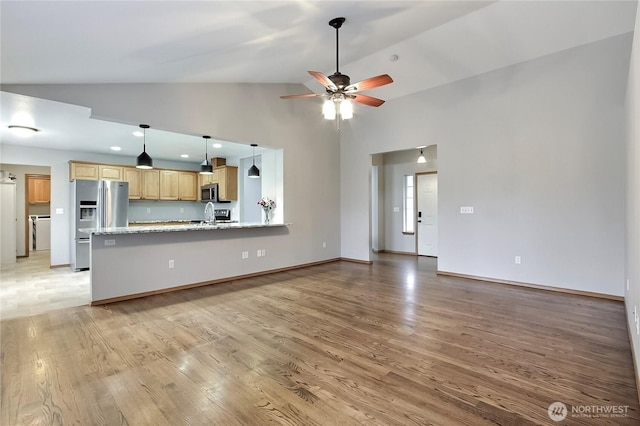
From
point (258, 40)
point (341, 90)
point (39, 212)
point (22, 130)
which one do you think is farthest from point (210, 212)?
point (39, 212)

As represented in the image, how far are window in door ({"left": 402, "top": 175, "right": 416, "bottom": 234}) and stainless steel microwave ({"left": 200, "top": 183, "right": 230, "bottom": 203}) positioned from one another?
492 centimetres

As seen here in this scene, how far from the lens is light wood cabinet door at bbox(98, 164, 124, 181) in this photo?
6.99 m

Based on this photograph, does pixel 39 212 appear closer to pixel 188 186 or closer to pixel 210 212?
pixel 188 186

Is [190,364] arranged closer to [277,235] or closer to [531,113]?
[277,235]

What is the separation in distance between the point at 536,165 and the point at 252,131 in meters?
4.65

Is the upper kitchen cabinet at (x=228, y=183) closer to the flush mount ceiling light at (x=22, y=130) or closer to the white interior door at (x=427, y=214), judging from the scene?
the flush mount ceiling light at (x=22, y=130)

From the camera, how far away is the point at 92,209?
6.42 m

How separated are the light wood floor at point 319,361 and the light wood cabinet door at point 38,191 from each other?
783 centimetres

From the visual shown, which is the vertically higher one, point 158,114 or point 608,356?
point 158,114

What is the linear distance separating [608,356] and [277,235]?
4.78 m

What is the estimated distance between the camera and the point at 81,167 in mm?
6723

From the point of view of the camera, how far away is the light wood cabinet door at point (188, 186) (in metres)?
8.48

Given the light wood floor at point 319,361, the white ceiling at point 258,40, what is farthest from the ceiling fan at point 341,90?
the light wood floor at point 319,361

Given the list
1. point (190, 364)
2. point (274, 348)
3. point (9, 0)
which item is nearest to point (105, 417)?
point (190, 364)
